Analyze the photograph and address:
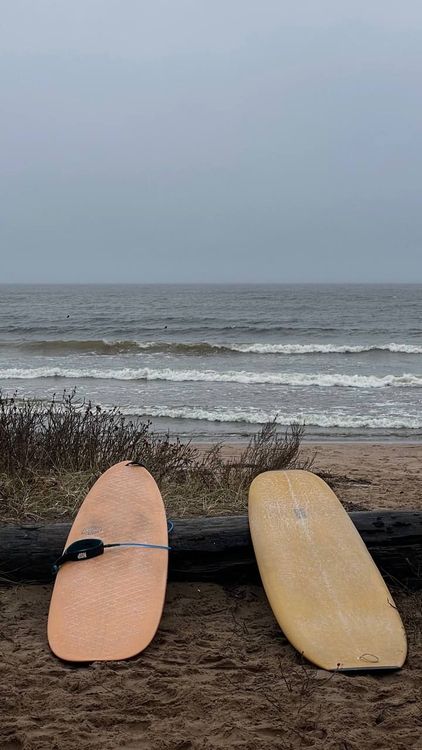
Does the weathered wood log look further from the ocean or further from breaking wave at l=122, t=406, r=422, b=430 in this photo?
breaking wave at l=122, t=406, r=422, b=430

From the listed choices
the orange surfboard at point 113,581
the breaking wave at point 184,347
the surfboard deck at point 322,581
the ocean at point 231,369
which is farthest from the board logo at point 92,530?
the breaking wave at point 184,347

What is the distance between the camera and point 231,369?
17.5 m

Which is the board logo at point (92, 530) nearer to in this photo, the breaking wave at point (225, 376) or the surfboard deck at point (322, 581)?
the surfboard deck at point (322, 581)

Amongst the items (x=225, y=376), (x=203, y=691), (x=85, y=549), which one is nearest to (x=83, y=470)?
(x=85, y=549)

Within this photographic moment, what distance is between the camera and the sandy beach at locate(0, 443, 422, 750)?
7.40 ft

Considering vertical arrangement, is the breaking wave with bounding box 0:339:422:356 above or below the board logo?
→ below

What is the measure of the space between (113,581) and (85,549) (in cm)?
26

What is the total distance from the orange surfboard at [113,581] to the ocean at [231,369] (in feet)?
17.4

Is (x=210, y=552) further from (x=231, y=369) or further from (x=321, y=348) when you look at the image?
(x=321, y=348)

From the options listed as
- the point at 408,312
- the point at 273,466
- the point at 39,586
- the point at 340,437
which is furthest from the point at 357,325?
the point at 39,586

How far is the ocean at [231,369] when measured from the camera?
1056 cm

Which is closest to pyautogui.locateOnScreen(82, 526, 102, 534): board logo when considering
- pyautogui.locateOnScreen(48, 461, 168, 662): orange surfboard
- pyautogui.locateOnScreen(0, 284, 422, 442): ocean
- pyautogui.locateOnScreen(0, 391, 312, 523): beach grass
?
pyautogui.locateOnScreen(48, 461, 168, 662): orange surfboard

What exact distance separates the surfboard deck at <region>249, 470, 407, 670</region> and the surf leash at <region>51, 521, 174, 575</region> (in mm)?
626

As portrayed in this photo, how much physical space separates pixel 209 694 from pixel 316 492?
181 centimetres
